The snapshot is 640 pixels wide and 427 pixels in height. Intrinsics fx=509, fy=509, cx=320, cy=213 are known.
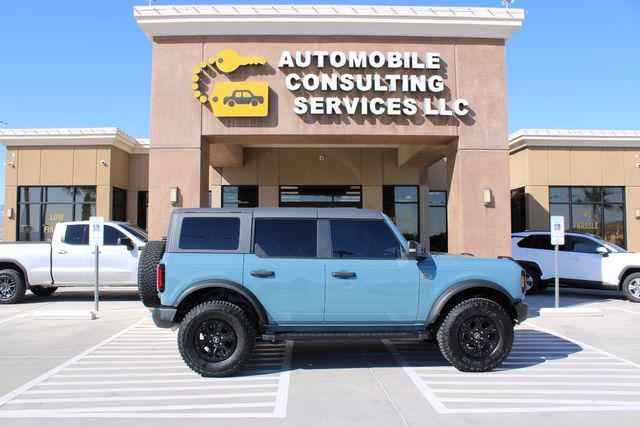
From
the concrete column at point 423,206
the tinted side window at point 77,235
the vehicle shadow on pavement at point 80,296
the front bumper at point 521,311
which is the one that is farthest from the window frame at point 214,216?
the concrete column at point 423,206


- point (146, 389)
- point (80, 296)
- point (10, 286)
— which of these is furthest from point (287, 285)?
point (80, 296)

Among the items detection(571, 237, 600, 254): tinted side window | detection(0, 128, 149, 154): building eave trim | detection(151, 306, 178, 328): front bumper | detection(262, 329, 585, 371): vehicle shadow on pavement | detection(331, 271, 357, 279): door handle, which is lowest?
detection(262, 329, 585, 371): vehicle shadow on pavement

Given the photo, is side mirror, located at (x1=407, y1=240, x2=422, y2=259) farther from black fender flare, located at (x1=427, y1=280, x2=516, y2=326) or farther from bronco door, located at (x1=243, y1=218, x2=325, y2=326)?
bronco door, located at (x1=243, y1=218, x2=325, y2=326)

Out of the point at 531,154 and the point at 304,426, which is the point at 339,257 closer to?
the point at 304,426

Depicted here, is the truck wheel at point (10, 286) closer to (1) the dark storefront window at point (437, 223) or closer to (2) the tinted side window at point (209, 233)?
(2) the tinted side window at point (209, 233)

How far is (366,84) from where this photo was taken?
11164 millimetres

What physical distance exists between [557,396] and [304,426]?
111 inches

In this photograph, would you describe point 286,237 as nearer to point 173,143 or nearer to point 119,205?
point 173,143

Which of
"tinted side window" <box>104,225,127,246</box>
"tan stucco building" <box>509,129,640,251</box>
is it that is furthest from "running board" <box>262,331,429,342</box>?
"tan stucco building" <box>509,129,640,251</box>

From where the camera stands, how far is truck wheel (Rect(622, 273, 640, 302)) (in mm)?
12789

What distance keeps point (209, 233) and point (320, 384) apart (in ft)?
A: 7.59

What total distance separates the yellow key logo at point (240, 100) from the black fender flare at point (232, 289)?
568 cm

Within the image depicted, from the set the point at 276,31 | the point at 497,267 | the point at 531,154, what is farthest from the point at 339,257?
the point at 531,154

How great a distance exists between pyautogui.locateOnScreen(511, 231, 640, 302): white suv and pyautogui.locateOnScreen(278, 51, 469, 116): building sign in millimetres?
5377
